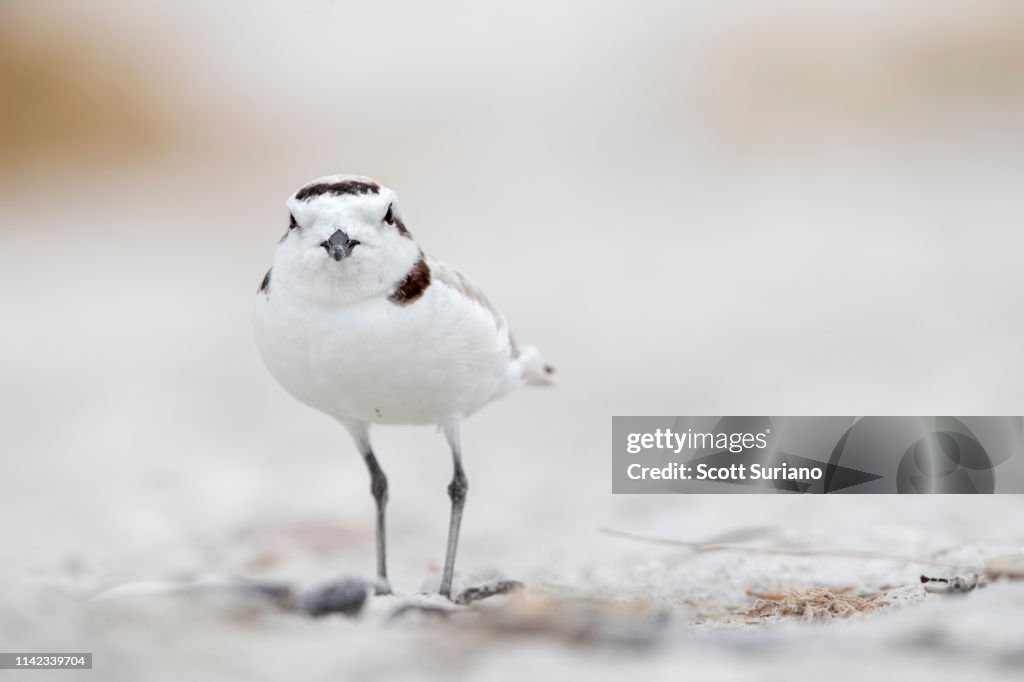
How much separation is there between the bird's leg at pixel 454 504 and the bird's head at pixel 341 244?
0.73 m

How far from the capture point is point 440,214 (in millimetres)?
13016

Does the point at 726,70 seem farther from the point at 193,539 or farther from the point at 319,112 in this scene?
the point at 193,539

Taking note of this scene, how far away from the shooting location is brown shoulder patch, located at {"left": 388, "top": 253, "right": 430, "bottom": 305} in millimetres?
3785

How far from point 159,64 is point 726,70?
23.5 feet

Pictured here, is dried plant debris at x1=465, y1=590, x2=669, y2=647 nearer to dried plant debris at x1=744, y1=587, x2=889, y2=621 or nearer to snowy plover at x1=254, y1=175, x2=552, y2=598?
dried plant debris at x1=744, y1=587, x2=889, y2=621

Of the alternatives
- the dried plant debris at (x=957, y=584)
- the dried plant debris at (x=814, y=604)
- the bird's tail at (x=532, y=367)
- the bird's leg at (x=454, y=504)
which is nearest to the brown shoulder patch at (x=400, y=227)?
the bird's leg at (x=454, y=504)

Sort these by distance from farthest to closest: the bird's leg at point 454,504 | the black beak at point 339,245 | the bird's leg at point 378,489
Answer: the bird's leg at point 378,489 < the bird's leg at point 454,504 < the black beak at point 339,245

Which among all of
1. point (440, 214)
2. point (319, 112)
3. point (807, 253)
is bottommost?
point (807, 253)

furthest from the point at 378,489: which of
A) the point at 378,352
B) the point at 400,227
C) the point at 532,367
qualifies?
the point at 400,227

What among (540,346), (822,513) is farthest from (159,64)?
(822,513)

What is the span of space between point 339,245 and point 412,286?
29 centimetres

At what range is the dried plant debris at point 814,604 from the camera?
3664 millimetres

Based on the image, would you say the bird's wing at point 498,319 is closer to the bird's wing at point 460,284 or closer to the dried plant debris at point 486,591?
the bird's wing at point 460,284

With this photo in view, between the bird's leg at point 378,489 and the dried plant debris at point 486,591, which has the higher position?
the bird's leg at point 378,489
